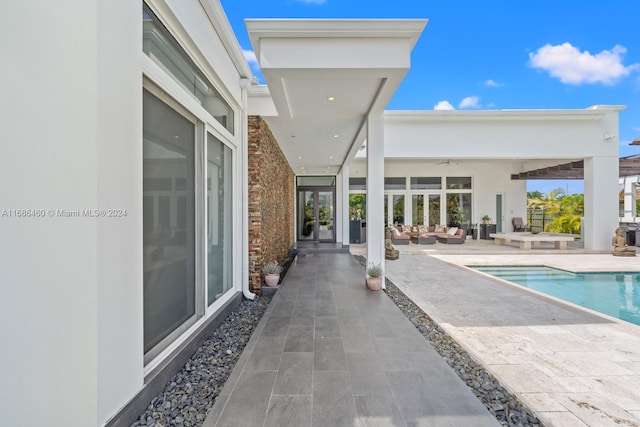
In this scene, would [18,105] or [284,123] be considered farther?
[284,123]

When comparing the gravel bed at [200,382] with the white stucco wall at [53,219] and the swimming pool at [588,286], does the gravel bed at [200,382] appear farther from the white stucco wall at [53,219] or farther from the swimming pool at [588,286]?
the swimming pool at [588,286]

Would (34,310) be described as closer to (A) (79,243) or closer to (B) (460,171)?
(A) (79,243)

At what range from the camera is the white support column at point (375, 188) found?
16.7ft

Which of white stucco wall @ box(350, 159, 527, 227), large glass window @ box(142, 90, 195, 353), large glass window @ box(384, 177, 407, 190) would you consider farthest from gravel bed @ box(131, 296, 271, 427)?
large glass window @ box(384, 177, 407, 190)

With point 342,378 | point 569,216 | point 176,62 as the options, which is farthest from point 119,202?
point 569,216

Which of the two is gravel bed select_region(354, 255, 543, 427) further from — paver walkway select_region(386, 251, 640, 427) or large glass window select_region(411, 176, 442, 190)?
large glass window select_region(411, 176, 442, 190)

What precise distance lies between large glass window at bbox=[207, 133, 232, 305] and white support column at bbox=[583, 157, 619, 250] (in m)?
12.8

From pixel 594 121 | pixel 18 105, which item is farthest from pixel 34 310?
pixel 594 121

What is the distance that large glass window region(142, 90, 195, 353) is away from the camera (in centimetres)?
231

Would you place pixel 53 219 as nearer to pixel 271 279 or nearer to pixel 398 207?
pixel 271 279

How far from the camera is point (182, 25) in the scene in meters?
2.57

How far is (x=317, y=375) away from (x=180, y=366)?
1.29 meters

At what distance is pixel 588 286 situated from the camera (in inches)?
241

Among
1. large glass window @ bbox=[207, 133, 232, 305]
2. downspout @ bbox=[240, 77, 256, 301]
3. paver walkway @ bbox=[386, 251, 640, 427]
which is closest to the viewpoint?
paver walkway @ bbox=[386, 251, 640, 427]
